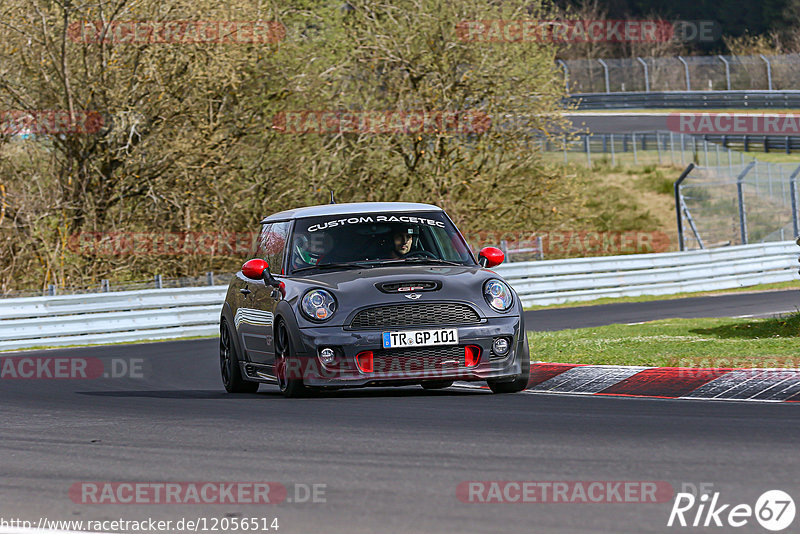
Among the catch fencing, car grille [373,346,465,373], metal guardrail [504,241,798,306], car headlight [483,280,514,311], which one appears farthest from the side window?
the catch fencing

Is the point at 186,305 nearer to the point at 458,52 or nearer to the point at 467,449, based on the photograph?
the point at 458,52

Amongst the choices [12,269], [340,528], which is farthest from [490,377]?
[12,269]

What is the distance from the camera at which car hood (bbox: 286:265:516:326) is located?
1016cm

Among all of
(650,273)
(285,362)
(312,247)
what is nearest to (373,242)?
(312,247)

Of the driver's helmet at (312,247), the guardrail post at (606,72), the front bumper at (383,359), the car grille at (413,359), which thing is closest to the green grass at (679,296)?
the driver's helmet at (312,247)

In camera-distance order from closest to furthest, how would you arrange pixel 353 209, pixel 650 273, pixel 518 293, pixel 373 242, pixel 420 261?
pixel 420 261 < pixel 373 242 < pixel 353 209 < pixel 518 293 < pixel 650 273

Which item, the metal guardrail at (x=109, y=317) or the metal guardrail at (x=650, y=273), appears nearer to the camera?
the metal guardrail at (x=109, y=317)

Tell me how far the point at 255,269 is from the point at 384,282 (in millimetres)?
1434

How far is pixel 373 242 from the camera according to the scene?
1131 cm

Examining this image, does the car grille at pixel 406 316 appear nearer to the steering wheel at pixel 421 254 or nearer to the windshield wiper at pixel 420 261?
the windshield wiper at pixel 420 261

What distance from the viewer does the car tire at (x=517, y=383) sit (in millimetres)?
10609

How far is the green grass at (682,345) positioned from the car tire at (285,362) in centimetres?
295

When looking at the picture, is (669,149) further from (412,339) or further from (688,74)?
(412,339)

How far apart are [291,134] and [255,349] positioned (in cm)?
1906
